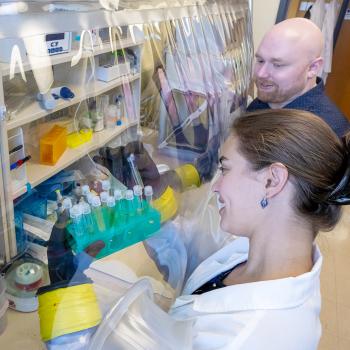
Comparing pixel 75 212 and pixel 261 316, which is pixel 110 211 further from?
pixel 261 316

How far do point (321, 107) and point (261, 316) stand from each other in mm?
926

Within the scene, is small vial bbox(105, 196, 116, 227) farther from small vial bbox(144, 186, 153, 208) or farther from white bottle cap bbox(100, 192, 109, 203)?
small vial bbox(144, 186, 153, 208)

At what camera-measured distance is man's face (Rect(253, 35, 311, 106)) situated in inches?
52.2

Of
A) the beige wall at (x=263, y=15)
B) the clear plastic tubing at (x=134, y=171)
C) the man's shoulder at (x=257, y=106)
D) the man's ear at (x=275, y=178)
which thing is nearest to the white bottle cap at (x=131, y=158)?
the clear plastic tubing at (x=134, y=171)

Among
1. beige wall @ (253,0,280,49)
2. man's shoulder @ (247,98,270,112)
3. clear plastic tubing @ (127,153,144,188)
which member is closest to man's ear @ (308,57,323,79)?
man's shoulder @ (247,98,270,112)

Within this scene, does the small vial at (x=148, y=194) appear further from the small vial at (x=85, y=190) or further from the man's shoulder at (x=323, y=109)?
the man's shoulder at (x=323, y=109)

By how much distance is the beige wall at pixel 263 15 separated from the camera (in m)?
2.94

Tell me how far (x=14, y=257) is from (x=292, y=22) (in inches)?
48.8

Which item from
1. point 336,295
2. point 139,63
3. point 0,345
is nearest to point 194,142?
point 139,63

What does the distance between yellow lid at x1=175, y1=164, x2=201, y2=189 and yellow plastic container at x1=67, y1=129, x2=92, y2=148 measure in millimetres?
310

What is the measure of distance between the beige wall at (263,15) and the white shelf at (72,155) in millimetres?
2404

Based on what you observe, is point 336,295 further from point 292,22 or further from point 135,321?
point 135,321

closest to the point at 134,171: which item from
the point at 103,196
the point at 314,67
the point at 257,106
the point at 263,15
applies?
the point at 103,196

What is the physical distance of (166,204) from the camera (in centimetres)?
97
